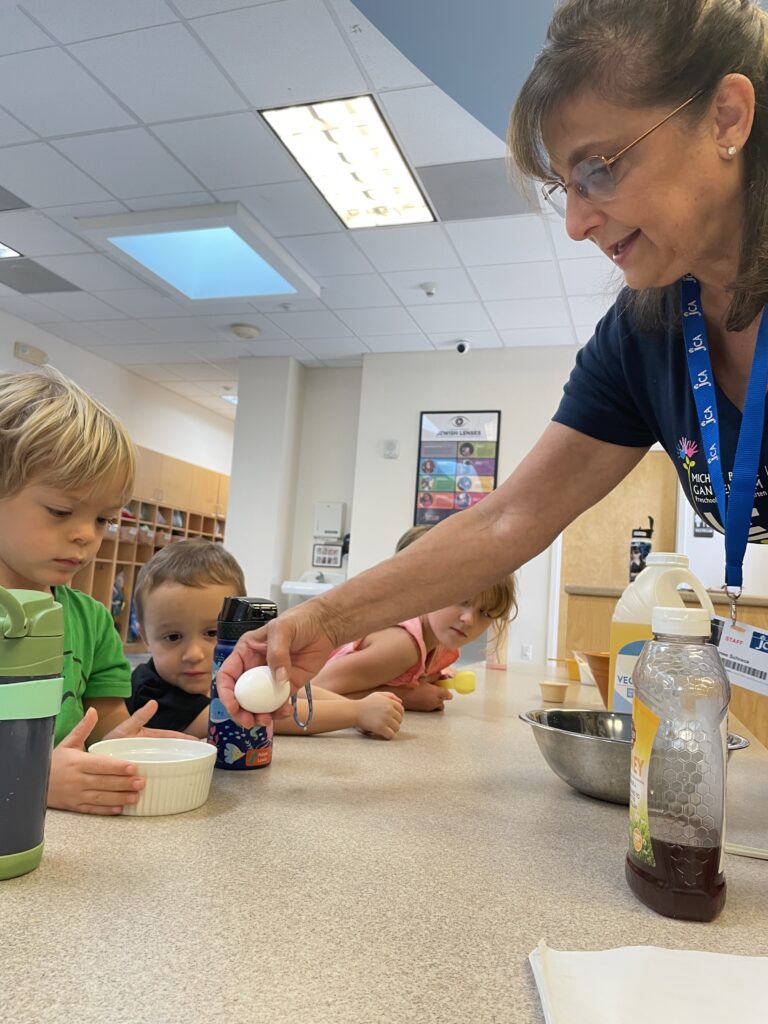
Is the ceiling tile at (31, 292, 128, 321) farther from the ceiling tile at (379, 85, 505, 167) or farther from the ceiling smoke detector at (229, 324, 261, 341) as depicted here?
the ceiling tile at (379, 85, 505, 167)

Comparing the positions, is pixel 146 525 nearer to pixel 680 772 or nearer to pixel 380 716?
pixel 380 716

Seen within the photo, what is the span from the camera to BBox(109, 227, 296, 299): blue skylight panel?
4516 millimetres

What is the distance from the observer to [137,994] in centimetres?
37

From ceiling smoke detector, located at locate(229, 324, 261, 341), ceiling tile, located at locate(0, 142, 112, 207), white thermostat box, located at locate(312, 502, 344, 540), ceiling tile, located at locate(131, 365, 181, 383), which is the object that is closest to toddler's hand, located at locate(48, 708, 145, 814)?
ceiling tile, located at locate(0, 142, 112, 207)

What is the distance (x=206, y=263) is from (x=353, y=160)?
1.70m

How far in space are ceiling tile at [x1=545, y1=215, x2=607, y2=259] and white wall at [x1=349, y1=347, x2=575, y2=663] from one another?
60.5 inches

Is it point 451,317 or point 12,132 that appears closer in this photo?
point 12,132

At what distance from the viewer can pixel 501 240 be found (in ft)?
13.5

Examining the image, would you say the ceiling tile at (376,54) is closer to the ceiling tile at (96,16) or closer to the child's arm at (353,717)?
the ceiling tile at (96,16)

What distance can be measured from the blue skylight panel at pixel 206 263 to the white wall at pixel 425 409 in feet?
4.70

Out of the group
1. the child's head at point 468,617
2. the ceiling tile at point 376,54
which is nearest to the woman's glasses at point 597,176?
the child's head at point 468,617

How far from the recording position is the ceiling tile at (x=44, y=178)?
11.8ft

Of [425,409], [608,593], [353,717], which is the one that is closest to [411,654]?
[353,717]

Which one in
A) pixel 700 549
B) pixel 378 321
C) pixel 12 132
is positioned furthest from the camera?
pixel 378 321
